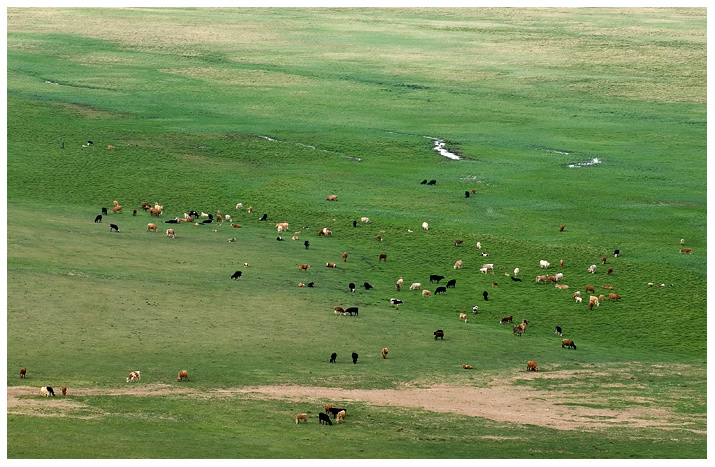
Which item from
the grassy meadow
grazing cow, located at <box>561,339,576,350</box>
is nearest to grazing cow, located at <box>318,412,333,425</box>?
the grassy meadow

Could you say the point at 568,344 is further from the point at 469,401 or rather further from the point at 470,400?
the point at 469,401

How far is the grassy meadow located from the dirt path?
0.68 feet

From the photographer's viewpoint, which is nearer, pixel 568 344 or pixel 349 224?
pixel 568 344

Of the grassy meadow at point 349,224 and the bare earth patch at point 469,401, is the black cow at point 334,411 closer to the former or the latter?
the grassy meadow at point 349,224

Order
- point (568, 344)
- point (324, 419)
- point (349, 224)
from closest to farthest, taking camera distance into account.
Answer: point (324, 419), point (568, 344), point (349, 224)

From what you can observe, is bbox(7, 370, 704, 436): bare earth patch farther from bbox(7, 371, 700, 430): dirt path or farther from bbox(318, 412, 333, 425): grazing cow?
bbox(318, 412, 333, 425): grazing cow

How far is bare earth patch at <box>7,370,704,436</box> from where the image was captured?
110ft

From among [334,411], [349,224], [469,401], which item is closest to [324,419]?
[334,411]

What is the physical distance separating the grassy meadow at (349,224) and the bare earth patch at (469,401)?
0.70 feet

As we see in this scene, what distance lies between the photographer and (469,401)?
3581 cm

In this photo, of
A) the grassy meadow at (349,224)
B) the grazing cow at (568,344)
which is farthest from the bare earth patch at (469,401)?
the grazing cow at (568,344)

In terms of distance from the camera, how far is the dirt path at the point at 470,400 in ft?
111

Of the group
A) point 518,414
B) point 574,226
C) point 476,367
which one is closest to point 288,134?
point 574,226

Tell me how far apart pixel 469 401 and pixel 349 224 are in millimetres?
28957
